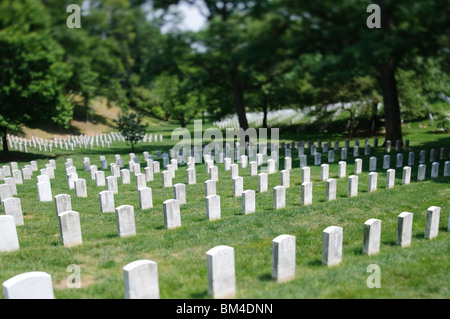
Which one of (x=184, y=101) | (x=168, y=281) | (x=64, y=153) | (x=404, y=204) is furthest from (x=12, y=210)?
(x=184, y=101)

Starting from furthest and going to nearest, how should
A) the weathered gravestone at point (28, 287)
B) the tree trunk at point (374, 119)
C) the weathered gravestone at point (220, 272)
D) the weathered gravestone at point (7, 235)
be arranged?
the tree trunk at point (374, 119)
the weathered gravestone at point (7, 235)
the weathered gravestone at point (220, 272)
the weathered gravestone at point (28, 287)

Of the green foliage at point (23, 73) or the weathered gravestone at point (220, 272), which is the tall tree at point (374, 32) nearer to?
the green foliage at point (23, 73)

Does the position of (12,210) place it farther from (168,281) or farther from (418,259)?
(418,259)

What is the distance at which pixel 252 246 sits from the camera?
20.0 ft

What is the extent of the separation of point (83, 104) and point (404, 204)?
113 feet

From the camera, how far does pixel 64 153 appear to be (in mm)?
22078

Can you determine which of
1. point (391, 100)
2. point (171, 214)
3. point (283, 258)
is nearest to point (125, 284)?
point (283, 258)

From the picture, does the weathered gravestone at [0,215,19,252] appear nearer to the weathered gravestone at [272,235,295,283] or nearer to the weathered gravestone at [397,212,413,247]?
the weathered gravestone at [272,235,295,283]

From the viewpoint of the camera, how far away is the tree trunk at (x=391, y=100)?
17.8m

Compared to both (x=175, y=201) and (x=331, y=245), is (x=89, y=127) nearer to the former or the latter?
(x=175, y=201)

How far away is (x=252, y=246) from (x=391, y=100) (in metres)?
15.1

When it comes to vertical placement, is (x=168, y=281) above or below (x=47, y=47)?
below

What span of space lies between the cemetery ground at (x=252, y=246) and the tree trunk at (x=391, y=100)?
8.38 metres

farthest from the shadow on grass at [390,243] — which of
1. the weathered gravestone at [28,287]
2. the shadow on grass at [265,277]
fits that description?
the weathered gravestone at [28,287]
